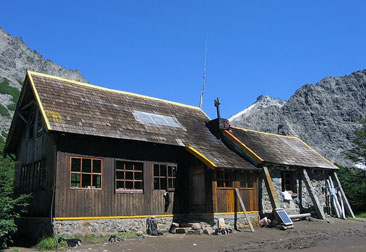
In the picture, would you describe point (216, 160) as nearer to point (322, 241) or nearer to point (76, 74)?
point (322, 241)

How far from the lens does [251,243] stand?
1361 cm

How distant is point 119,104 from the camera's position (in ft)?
64.4

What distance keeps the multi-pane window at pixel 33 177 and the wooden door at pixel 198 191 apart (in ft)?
23.4

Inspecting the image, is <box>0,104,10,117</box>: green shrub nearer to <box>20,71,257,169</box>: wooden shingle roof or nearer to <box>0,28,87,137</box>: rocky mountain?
<box>0,28,87,137</box>: rocky mountain

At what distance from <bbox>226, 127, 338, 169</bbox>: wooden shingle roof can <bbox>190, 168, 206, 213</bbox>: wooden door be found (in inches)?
152

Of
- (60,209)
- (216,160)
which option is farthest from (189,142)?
(60,209)

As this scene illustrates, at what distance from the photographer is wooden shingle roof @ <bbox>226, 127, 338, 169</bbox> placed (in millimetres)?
21217

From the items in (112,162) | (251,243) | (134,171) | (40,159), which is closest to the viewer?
(251,243)

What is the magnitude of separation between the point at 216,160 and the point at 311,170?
8970 mm

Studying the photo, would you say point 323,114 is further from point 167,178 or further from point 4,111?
point 167,178

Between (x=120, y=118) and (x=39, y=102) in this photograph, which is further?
(x=120, y=118)

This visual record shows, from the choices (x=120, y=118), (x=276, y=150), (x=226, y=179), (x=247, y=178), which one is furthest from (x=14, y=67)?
(x=226, y=179)

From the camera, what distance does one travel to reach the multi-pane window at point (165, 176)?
59.0 feet

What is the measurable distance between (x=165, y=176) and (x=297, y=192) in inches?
360
